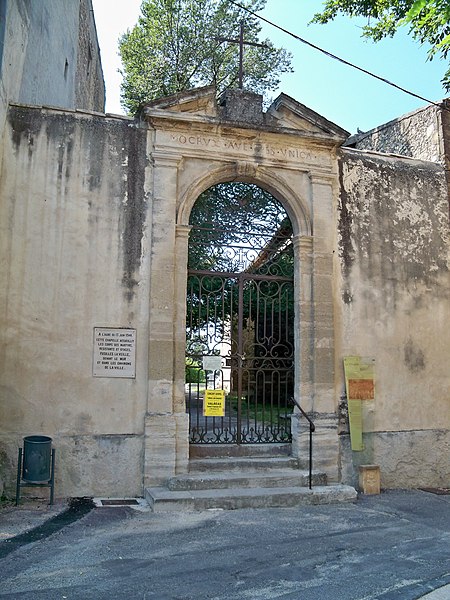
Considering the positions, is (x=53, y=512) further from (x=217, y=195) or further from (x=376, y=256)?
(x=376, y=256)

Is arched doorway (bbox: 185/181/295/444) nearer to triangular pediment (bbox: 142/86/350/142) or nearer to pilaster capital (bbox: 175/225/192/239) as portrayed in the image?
pilaster capital (bbox: 175/225/192/239)

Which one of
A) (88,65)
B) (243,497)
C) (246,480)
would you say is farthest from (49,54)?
(243,497)

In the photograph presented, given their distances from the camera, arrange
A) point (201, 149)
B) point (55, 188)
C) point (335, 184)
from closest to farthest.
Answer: point (55, 188) → point (201, 149) → point (335, 184)

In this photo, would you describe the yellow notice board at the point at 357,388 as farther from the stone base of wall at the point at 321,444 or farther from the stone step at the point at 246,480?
the stone step at the point at 246,480

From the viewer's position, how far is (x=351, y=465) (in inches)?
292

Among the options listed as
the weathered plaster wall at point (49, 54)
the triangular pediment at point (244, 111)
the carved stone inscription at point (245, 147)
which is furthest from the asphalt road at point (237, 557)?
the triangular pediment at point (244, 111)

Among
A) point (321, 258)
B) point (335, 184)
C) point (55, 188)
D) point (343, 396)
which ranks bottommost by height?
point (343, 396)

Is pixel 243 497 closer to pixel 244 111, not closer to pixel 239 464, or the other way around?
pixel 239 464

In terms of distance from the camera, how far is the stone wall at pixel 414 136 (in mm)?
8969

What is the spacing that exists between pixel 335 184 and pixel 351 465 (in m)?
3.91

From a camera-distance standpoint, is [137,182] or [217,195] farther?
[217,195]

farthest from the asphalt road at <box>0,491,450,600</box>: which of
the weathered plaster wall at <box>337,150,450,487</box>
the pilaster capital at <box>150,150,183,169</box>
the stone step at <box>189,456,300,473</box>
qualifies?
the pilaster capital at <box>150,150,183,169</box>

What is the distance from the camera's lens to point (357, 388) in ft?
24.8

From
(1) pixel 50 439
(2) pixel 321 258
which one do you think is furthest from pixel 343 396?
(1) pixel 50 439
